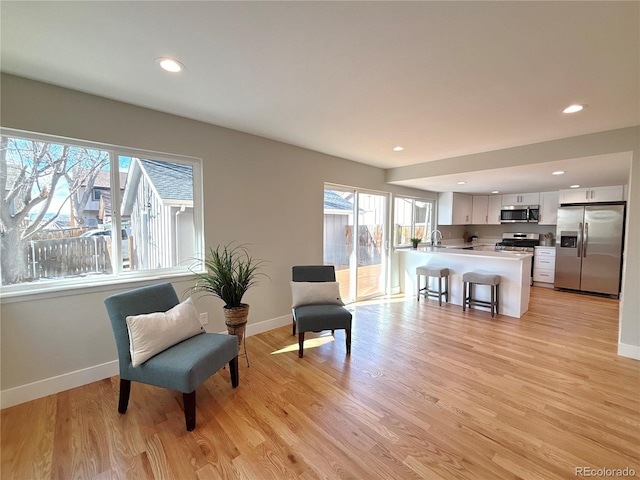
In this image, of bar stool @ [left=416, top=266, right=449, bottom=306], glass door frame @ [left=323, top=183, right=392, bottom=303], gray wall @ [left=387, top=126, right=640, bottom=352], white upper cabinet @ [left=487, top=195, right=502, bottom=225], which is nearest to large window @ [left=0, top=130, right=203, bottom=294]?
glass door frame @ [left=323, top=183, right=392, bottom=303]

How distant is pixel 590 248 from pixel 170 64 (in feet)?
23.6

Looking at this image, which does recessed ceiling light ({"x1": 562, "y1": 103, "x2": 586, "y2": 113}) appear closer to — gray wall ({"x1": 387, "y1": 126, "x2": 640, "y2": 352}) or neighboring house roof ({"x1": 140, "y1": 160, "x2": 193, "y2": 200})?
gray wall ({"x1": 387, "y1": 126, "x2": 640, "y2": 352})

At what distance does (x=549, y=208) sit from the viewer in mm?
6016

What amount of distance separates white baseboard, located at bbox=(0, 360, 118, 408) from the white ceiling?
2.37 metres

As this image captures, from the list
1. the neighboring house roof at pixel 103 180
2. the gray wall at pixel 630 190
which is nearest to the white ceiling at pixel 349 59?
the gray wall at pixel 630 190

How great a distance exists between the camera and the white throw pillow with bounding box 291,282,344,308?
10.4ft

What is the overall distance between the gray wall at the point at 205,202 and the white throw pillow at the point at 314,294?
56 cm

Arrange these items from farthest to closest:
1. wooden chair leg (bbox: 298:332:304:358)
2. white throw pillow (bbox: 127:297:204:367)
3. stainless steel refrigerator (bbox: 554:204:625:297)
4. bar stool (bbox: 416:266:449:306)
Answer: stainless steel refrigerator (bbox: 554:204:625:297), bar stool (bbox: 416:266:449:306), wooden chair leg (bbox: 298:332:304:358), white throw pillow (bbox: 127:297:204:367)

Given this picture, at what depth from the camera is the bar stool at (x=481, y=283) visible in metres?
4.15

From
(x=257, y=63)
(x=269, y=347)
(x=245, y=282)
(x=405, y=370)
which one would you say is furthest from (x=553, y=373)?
(x=257, y=63)

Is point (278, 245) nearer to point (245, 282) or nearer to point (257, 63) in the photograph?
point (245, 282)

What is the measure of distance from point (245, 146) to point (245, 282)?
1.62 m

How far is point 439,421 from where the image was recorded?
1960 mm

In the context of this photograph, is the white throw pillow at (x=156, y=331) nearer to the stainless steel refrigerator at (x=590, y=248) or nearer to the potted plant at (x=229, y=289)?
the potted plant at (x=229, y=289)
